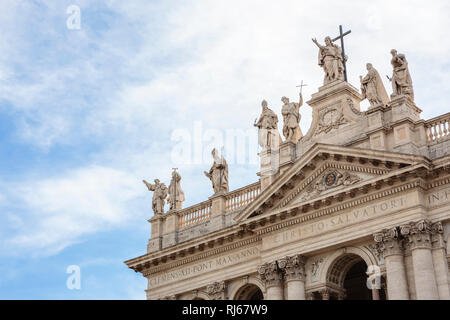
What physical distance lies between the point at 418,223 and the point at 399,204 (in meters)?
1.14

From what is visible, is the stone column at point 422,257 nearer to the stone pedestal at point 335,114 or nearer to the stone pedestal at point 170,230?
the stone pedestal at point 335,114

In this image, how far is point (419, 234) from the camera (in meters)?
28.1

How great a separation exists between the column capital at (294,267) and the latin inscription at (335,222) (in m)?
0.78

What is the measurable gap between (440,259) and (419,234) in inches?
44.0

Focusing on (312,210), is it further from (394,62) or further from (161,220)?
(161,220)

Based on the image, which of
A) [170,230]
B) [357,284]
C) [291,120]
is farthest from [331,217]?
[170,230]

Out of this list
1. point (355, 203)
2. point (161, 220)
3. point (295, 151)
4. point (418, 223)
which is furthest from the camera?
point (161, 220)

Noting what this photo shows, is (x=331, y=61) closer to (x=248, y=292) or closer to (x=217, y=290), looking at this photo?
(x=248, y=292)

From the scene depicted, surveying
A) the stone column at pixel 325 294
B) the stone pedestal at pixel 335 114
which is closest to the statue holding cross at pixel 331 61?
the stone pedestal at pixel 335 114

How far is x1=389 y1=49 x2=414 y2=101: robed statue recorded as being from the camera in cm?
3158

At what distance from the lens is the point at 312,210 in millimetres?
31156
